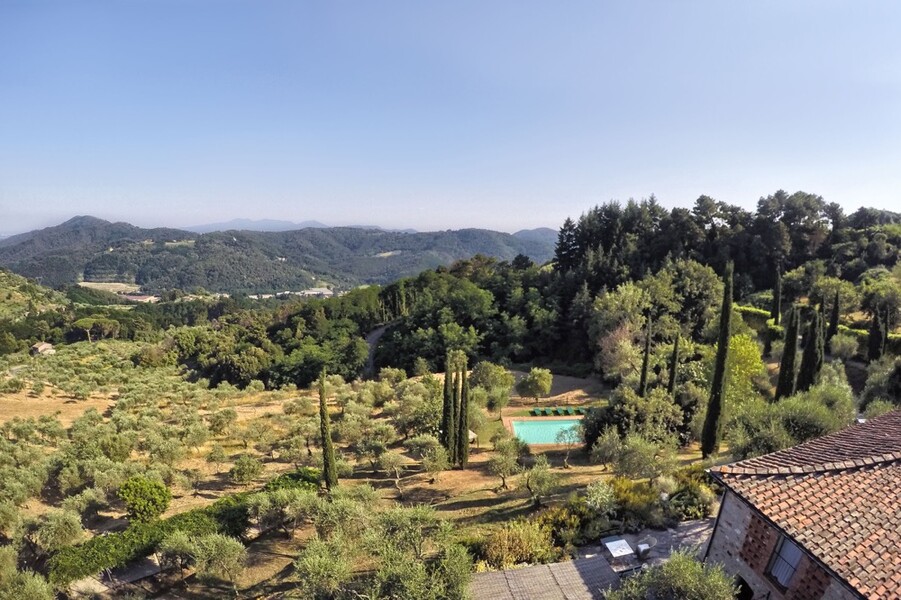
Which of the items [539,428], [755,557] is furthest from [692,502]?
[539,428]

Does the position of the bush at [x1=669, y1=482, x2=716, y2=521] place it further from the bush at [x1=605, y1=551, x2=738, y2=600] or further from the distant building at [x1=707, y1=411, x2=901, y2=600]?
the bush at [x1=605, y1=551, x2=738, y2=600]

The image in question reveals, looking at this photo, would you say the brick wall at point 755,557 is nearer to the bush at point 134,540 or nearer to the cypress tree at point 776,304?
the bush at point 134,540

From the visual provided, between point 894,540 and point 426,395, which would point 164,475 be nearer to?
point 426,395

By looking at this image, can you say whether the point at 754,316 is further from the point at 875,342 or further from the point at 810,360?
the point at 810,360

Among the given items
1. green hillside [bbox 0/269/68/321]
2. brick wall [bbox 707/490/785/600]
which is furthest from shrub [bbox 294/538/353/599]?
green hillside [bbox 0/269/68/321]

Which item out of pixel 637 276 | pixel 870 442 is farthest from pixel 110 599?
pixel 637 276

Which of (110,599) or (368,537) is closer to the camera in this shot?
(368,537)

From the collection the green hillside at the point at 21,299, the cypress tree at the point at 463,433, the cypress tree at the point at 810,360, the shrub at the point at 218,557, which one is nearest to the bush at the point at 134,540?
the shrub at the point at 218,557
